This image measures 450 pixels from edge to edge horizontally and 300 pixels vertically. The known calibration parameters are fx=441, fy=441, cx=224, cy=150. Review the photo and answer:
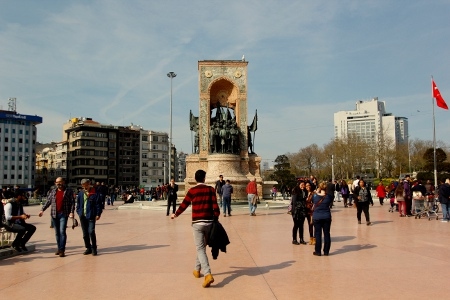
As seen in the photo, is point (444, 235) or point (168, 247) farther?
point (444, 235)

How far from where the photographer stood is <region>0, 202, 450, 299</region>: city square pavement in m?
6.09

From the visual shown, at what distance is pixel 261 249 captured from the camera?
9.75 m

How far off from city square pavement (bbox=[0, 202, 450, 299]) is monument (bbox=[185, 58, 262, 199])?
1817cm

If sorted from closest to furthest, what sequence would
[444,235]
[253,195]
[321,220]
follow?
[321,220] < [444,235] < [253,195]

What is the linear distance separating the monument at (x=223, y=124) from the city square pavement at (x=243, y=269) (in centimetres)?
1817

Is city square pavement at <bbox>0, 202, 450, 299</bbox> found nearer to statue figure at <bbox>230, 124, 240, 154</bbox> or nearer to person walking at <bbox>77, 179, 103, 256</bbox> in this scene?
person walking at <bbox>77, 179, 103, 256</bbox>

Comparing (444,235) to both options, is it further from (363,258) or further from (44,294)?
(44,294)

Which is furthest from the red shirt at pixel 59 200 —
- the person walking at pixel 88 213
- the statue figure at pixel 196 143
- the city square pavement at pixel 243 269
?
the statue figure at pixel 196 143

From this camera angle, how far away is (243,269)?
25.2 feet

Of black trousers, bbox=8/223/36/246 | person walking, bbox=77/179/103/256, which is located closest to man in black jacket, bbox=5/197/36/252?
black trousers, bbox=8/223/36/246

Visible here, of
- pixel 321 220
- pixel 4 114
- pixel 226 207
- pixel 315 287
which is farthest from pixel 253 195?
pixel 4 114

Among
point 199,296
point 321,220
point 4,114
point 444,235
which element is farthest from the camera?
point 4,114

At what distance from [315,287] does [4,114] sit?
10428cm

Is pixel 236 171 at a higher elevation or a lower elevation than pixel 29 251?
higher
